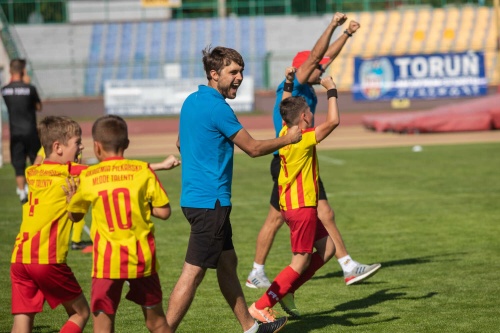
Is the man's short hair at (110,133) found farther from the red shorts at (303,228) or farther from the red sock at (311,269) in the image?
the red sock at (311,269)

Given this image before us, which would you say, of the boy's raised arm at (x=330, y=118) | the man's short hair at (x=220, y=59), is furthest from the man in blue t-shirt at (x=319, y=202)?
the man's short hair at (x=220, y=59)

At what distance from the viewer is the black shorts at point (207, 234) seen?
6260 mm

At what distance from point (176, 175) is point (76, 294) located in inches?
A: 518

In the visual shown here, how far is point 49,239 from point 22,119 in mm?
9525

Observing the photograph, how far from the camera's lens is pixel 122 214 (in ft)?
17.5

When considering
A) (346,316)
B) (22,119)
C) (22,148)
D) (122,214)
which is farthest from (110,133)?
(22,148)

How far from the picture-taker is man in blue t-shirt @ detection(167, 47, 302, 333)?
20.2 feet

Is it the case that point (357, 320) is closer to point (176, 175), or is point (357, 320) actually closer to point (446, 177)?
point (446, 177)

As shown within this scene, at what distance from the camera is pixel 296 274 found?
7.32 metres

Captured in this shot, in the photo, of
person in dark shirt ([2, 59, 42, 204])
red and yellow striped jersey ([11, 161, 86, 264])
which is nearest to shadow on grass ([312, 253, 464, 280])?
red and yellow striped jersey ([11, 161, 86, 264])

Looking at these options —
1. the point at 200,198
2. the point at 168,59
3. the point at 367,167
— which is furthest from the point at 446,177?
the point at 168,59

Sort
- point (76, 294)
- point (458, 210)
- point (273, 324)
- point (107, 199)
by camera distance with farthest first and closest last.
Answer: point (458, 210) < point (273, 324) < point (76, 294) < point (107, 199)

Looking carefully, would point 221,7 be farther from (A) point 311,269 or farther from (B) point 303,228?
(B) point 303,228

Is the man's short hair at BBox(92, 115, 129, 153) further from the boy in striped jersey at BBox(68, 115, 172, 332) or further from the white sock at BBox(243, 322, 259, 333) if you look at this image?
the white sock at BBox(243, 322, 259, 333)
